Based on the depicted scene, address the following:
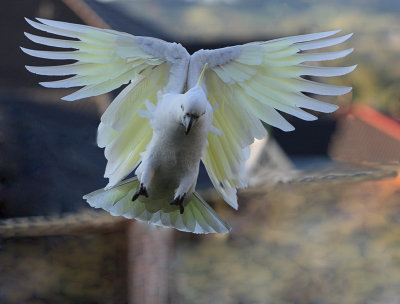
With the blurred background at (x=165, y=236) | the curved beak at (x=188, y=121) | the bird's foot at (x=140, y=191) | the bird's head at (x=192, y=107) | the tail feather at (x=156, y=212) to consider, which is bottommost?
the blurred background at (x=165, y=236)

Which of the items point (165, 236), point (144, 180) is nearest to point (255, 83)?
point (144, 180)

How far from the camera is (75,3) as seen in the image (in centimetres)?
370

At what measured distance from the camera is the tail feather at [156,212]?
1.11 m

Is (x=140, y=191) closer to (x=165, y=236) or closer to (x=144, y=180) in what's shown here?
(x=144, y=180)

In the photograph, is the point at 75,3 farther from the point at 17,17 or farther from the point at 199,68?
the point at 199,68

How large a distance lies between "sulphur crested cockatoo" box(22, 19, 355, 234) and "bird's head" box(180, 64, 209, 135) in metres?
0.07

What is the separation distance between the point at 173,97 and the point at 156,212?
29 cm

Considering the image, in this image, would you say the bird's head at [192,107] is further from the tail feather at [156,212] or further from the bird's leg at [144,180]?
the tail feather at [156,212]

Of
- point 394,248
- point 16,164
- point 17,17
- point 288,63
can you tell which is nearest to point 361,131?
point 394,248

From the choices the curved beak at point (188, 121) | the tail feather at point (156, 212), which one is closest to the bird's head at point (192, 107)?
the curved beak at point (188, 121)

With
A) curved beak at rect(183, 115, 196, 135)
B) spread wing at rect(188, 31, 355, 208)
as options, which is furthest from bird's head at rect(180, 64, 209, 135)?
spread wing at rect(188, 31, 355, 208)

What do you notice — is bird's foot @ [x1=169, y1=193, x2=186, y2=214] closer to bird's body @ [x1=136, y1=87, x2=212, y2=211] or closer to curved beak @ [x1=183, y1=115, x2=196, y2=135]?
bird's body @ [x1=136, y1=87, x2=212, y2=211]

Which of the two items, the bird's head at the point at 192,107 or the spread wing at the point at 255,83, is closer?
the bird's head at the point at 192,107

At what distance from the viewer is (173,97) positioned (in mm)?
979
